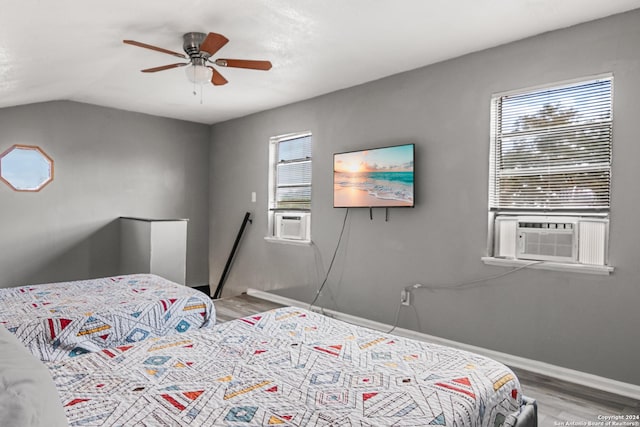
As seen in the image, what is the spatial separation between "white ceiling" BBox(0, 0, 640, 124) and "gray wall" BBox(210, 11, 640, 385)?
0.60ft

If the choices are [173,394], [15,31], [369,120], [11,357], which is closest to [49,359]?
[173,394]

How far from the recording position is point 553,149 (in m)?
2.90

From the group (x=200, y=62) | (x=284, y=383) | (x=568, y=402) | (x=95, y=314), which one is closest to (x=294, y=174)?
(x=200, y=62)

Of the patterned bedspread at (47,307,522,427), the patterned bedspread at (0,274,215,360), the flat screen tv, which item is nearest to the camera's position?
the patterned bedspread at (47,307,522,427)

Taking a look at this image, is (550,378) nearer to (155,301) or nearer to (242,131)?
(155,301)

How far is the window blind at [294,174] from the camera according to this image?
4.71 m

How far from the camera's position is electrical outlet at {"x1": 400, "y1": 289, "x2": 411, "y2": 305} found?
363 centimetres

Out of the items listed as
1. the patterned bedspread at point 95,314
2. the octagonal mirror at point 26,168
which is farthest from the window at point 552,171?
the octagonal mirror at point 26,168

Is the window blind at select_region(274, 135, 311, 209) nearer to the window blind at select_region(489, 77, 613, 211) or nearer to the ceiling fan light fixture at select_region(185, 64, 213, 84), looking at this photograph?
the ceiling fan light fixture at select_region(185, 64, 213, 84)

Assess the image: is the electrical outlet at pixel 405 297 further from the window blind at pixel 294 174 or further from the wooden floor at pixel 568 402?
the window blind at pixel 294 174

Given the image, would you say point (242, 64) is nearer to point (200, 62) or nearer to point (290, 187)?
point (200, 62)

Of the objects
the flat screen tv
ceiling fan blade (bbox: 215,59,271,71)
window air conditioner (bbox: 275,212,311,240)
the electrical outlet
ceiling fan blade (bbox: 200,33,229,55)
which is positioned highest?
ceiling fan blade (bbox: 200,33,229,55)

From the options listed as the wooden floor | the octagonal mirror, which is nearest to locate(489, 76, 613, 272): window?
the wooden floor

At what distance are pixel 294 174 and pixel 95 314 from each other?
2859 mm
